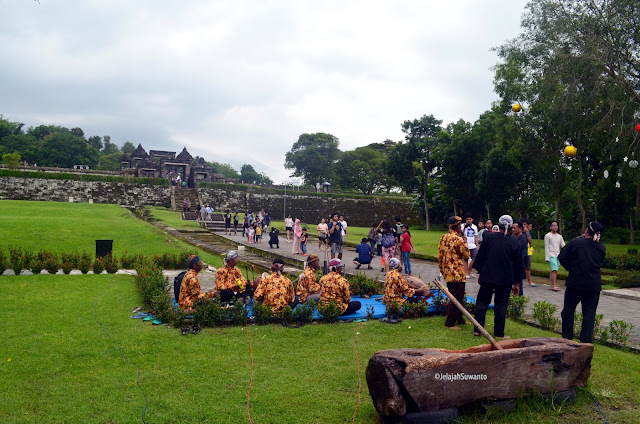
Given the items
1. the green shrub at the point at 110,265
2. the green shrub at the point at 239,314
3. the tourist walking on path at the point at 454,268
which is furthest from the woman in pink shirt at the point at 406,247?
the green shrub at the point at 110,265

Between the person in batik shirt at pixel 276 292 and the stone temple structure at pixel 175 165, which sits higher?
the stone temple structure at pixel 175 165

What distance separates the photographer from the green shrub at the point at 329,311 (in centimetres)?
757

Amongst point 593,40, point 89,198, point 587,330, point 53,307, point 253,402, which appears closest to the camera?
point 253,402

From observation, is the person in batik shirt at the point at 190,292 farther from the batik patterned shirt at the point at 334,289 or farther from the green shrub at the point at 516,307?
the green shrub at the point at 516,307

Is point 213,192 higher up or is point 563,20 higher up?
point 563,20

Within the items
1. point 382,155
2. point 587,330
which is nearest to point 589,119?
point 587,330

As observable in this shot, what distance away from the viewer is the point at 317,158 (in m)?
68.2

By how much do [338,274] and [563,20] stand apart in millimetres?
14224

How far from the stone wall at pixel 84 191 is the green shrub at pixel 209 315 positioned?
35044mm

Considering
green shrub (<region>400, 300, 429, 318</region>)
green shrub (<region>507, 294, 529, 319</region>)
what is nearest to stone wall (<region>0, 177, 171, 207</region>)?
green shrub (<region>400, 300, 429, 318</region>)

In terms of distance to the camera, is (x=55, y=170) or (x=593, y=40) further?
(x=55, y=170)

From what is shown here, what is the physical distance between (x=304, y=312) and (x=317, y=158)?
61.4m

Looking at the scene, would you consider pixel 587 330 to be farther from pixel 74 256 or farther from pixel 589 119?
pixel 589 119

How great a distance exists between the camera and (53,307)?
8.27 m
